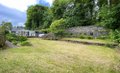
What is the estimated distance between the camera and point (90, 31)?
2936 centimetres

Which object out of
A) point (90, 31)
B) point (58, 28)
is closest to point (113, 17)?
point (90, 31)

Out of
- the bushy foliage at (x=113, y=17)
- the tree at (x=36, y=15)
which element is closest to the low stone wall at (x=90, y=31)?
the bushy foliage at (x=113, y=17)

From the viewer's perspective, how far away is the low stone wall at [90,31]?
1064 inches

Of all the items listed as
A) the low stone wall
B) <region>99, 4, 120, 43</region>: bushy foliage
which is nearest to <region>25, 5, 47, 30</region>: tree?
the low stone wall

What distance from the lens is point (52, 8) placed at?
40344mm

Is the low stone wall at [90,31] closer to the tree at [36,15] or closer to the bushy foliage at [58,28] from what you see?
the bushy foliage at [58,28]

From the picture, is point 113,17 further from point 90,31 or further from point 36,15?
point 36,15

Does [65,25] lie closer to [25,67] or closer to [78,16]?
[78,16]

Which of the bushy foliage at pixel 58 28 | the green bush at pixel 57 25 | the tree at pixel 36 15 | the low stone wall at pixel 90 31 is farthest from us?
the tree at pixel 36 15

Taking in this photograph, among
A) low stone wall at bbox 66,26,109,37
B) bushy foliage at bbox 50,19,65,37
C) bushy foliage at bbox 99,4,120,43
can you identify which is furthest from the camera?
bushy foliage at bbox 50,19,65,37

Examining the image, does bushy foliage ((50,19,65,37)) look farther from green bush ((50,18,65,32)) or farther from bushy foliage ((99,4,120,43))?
bushy foliage ((99,4,120,43))

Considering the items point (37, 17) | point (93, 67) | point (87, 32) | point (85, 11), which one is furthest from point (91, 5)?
point (93, 67)

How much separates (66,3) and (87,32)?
998 centimetres

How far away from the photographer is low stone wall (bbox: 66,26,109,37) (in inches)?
1064
